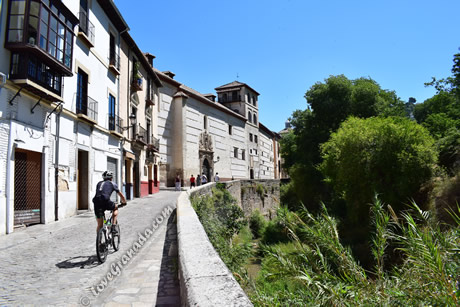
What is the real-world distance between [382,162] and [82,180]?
1219 centimetres

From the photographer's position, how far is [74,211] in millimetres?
11453

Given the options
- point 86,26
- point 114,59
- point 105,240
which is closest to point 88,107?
point 86,26

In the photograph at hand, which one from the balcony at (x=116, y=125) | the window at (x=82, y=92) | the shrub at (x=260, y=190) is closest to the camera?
the window at (x=82, y=92)

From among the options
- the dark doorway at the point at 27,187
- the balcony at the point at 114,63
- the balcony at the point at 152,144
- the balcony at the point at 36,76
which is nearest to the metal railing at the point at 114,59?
the balcony at the point at 114,63

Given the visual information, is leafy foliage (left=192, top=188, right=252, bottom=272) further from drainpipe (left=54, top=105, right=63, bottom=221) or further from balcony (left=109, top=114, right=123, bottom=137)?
balcony (left=109, top=114, right=123, bottom=137)

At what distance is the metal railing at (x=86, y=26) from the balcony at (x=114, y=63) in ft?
6.42

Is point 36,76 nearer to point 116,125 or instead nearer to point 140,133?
point 116,125

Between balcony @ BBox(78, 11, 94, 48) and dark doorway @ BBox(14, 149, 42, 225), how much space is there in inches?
191

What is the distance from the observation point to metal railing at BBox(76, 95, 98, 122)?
39.6 ft

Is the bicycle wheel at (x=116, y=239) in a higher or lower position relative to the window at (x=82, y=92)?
lower

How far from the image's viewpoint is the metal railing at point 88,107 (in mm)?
12084

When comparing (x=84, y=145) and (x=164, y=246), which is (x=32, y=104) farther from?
(x=164, y=246)

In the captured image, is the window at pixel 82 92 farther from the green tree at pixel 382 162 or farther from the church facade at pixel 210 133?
the church facade at pixel 210 133

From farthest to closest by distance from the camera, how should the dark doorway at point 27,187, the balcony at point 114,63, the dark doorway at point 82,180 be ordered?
1. the balcony at point 114,63
2. the dark doorway at point 82,180
3. the dark doorway at point 27,187
